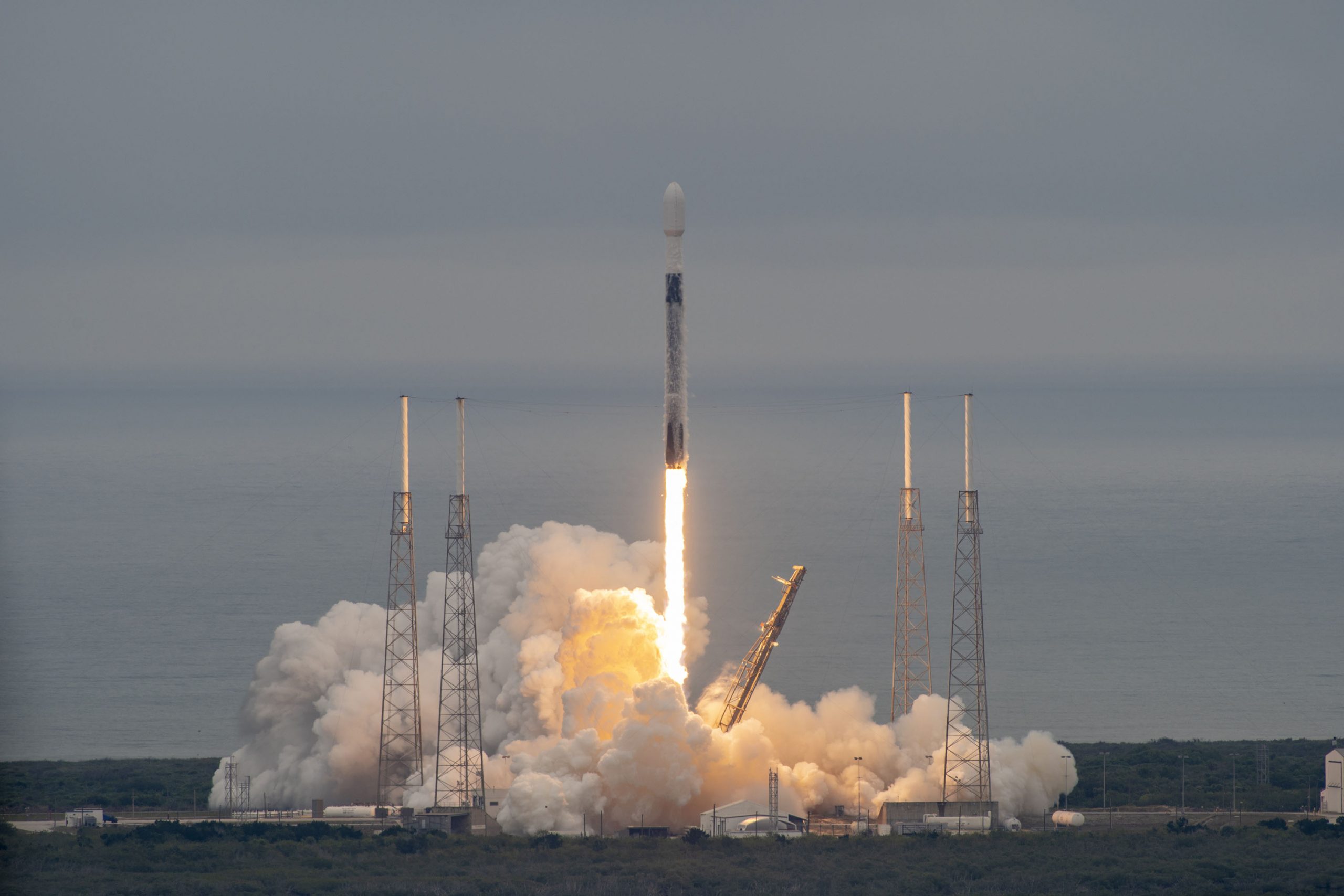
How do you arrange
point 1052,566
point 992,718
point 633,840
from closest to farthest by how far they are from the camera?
point 633,840
point 992,718
point 1052,566

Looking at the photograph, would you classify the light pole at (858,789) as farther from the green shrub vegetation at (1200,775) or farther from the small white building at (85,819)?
the small white building at (85,819)

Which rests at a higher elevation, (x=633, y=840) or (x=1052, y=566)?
(x=1052, y=566)

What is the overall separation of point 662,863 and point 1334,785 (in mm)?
20283

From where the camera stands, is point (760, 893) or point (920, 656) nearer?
point (760, 893)

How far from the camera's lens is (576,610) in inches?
2206

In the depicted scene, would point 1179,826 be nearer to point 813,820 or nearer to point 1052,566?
point 813,820

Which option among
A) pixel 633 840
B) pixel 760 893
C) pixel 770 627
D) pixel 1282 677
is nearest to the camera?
pixel 760 893

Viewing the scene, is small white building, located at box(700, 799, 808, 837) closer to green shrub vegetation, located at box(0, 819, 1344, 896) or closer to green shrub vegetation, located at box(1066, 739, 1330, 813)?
green shrub vegetation, located at box(0, 819, 1344, 896)

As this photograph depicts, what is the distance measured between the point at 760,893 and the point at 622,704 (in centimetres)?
905

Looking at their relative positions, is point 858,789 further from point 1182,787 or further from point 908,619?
point 1182,787

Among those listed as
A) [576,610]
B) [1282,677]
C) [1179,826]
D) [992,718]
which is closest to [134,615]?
[992,718]

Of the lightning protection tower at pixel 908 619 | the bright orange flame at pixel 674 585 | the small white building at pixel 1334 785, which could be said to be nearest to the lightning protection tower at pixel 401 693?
the bright orange flame at pixel 674 585

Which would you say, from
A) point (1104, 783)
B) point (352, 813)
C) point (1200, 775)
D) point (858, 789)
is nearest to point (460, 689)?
point (352, 813)

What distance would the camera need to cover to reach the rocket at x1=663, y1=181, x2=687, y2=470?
54.3 metres
